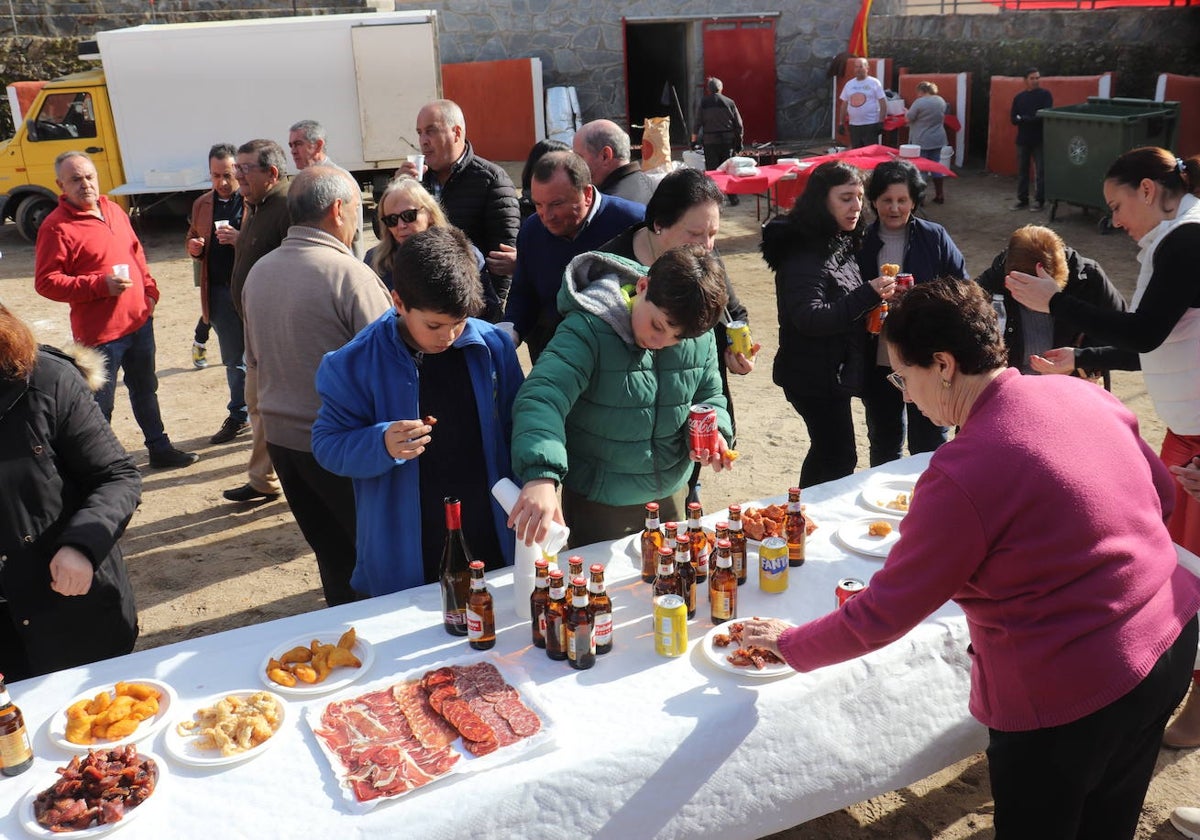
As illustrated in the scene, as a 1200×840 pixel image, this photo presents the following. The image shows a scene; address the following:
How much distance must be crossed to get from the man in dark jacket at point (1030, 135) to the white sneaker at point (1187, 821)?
37.8ft

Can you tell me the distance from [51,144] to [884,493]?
1311 centimetres

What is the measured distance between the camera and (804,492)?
3.71 m

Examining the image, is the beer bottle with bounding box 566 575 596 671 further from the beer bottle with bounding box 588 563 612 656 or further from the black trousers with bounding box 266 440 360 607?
the black trousers with bounding box 266 440 360 607

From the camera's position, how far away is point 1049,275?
14.2 feet

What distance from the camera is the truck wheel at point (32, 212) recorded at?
515 inches

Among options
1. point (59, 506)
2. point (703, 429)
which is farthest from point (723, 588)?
point (59, 506)

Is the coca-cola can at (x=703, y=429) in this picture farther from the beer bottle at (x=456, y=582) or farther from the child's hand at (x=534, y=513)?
the beer bottle at (x=456, y=582)

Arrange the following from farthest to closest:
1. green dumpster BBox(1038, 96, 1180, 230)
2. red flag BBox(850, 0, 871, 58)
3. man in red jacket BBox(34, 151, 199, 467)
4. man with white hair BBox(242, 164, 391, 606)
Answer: red flag BBox(850, 0, 871, 58) < green dumpster BBox(1038, 96, 1180, 230) < man in red jacket BBox(34, 151, 199, 467) < man with white hair BBox(242, 164, 391, 606)

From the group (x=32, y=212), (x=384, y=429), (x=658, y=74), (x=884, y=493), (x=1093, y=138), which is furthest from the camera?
(x=658, y=74)

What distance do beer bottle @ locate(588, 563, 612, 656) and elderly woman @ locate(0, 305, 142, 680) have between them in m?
1.38

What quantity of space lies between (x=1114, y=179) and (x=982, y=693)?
222 centimetres

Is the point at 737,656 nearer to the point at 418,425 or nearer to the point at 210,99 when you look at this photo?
the point at 418,425

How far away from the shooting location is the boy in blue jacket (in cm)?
287

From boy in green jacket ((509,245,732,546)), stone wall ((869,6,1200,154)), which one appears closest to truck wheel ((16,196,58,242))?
boy in green jacket ((509,245,732,546))
